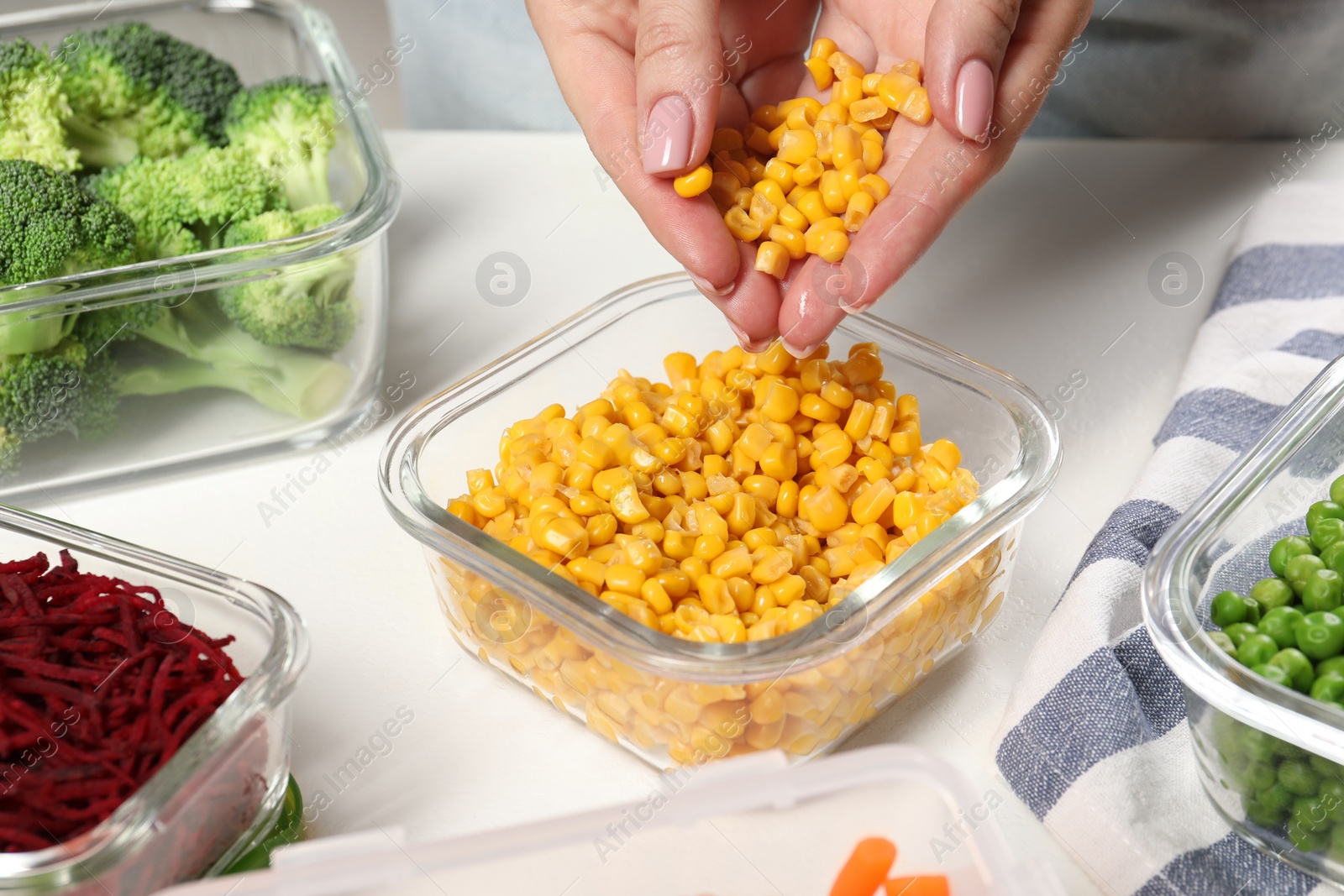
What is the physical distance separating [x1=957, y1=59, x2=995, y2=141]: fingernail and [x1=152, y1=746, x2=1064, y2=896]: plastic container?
73 centimetres

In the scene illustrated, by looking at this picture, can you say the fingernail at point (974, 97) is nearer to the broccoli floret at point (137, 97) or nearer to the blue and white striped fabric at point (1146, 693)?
the blue and white striped fabric at point (1146, 693)

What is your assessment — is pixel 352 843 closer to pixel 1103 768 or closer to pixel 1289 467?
pixel 1103 768

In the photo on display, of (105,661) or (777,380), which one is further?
(777,380)

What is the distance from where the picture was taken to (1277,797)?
1084mm

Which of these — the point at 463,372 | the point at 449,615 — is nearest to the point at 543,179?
the point at 463,372

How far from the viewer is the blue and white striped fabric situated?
3.70 ft

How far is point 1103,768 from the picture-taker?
117 centimetres

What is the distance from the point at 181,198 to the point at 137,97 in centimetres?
27

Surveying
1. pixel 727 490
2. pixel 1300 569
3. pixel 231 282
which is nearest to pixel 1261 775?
pixel 1300 569

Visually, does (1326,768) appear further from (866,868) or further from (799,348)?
(799,348)

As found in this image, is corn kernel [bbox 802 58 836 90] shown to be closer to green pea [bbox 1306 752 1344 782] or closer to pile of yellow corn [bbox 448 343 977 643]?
pile of yellow corn [bbox 448 343 977 643]

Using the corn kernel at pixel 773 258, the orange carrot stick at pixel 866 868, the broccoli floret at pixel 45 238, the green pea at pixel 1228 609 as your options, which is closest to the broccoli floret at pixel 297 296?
the broccoli floret at pixel 45 238

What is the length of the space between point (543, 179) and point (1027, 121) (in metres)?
1.03

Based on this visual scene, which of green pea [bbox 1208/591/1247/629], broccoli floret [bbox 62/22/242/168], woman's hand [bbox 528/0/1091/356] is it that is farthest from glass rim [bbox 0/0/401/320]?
green pea [bbox 1208/591/1247/629]
